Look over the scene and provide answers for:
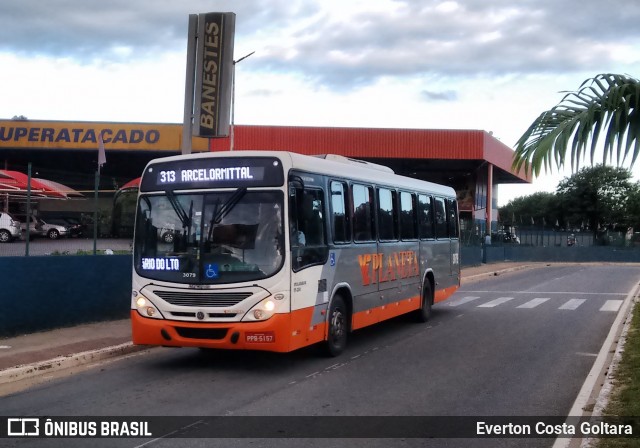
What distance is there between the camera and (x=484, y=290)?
26266 millimetres

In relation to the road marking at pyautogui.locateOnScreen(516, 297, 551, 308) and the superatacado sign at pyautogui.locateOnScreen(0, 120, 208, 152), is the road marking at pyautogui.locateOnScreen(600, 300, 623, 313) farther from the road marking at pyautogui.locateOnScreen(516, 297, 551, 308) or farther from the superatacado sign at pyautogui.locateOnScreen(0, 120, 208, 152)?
the superatacado sign at pyautogui.locateOnScreen(0, 120, 208, 152)

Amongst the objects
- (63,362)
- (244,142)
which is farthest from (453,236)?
(244,142)

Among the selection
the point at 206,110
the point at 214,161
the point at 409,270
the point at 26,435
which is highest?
the point at 206,110

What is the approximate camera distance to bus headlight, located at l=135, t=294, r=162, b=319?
10.1m

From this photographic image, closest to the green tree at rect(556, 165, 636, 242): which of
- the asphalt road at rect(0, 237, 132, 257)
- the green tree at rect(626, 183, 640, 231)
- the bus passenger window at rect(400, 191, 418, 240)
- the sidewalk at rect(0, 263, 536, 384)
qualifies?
the green tree at rect(626, 183, 640, 231)

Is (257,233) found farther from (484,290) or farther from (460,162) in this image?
(460,162)

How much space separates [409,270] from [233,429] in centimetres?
817

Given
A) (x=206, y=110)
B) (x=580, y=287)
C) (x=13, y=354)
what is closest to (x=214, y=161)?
(x=13, y=354)

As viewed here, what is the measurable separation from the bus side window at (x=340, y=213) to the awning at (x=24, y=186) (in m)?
5.61

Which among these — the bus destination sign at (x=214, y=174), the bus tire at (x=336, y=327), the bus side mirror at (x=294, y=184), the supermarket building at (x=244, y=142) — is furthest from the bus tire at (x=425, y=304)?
the supermarket building at (x=244, y=142)

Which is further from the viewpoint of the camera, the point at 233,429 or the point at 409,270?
the point at 409,270

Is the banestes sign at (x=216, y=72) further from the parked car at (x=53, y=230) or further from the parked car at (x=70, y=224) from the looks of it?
the parked car at (x=53, y=230)

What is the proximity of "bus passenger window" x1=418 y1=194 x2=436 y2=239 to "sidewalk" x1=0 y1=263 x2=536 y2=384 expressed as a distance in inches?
255

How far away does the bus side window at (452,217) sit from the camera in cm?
1794
